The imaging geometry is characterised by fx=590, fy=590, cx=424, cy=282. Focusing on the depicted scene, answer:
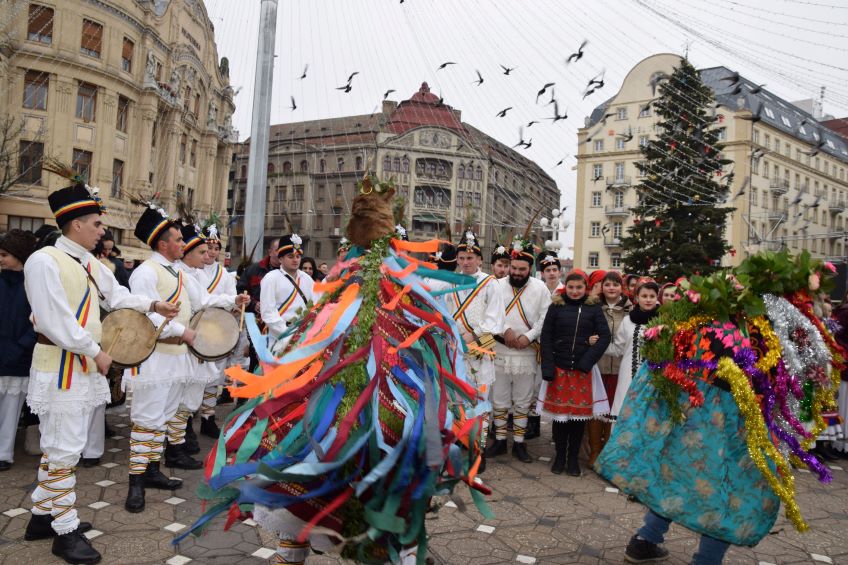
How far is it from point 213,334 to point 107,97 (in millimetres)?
29011

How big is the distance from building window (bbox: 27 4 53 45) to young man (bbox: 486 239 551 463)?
2929 cm

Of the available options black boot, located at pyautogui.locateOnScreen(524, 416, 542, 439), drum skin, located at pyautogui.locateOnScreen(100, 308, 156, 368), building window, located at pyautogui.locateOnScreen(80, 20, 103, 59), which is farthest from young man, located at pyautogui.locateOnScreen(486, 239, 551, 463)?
building window, located at pyautogui.locateOnScreen(80, 20, 103, 59)

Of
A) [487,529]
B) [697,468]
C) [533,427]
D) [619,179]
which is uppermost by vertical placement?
[619,179]

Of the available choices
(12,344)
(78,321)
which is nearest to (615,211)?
(12,344)

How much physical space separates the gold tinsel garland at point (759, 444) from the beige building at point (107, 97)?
26.4m

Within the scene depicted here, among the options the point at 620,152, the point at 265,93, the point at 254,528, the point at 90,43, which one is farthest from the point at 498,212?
the point at 254,528

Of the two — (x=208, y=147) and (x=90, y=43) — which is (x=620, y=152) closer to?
(x=208, y=147)

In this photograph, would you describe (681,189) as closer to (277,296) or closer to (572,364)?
(572,364)

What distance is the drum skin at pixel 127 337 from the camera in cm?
418

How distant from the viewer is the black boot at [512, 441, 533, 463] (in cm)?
636

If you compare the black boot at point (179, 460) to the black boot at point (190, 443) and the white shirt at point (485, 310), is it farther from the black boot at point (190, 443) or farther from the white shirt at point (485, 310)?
the white shirt at point (485, 310)

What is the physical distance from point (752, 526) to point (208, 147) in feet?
130

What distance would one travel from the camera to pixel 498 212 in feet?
175

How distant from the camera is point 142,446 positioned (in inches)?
184
